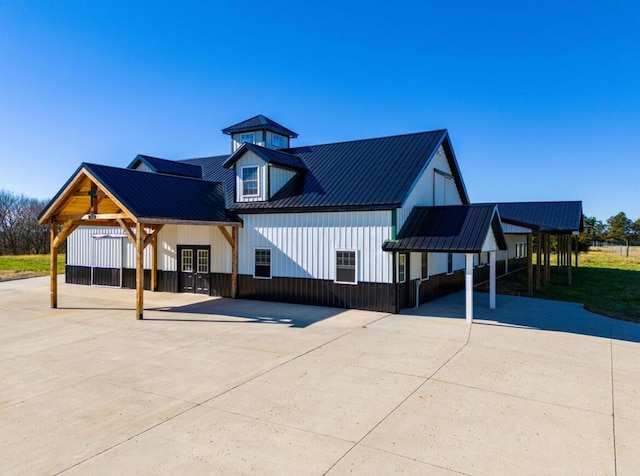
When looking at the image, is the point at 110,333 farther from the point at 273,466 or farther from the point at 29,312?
the point at 273,466

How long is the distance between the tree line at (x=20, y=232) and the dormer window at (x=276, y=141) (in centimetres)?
3873

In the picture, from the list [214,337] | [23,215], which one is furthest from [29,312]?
[23,215]

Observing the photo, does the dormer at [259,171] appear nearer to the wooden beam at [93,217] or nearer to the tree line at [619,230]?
the wooden beam at [93,217]

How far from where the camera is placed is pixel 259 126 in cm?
2031

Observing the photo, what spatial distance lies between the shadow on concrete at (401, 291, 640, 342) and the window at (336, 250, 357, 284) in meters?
2.05

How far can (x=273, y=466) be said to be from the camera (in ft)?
15.1

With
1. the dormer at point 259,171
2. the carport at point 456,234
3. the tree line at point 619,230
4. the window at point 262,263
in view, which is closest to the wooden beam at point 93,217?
the dormer at point 259,171

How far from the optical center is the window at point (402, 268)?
1358 cm

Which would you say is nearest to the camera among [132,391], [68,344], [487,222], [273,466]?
[273,466]

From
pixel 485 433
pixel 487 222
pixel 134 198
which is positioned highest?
pixel 134 198

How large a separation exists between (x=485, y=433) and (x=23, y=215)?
58.4 meters

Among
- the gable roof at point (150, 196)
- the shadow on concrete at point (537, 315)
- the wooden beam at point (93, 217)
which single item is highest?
the gable roof at point (150, 196)

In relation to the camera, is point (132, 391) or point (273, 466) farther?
point (132, 391)

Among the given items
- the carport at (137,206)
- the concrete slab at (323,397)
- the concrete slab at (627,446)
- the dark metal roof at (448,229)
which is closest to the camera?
the concrete slab at (627,446)
